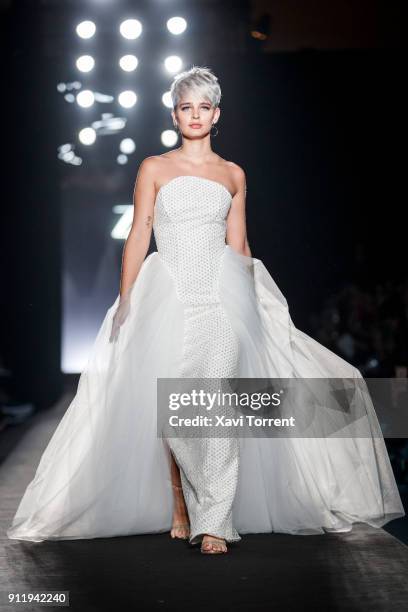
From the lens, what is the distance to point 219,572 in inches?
108

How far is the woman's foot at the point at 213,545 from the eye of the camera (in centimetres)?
298

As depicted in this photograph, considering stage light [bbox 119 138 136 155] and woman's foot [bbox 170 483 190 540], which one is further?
stage light [bbox 119 138 136 155]

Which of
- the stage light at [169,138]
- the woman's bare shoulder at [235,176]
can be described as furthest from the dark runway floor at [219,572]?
the stage light at [169,138]

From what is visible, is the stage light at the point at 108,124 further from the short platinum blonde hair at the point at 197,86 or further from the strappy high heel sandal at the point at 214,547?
the strappy high heel sandal at the point at 214,547

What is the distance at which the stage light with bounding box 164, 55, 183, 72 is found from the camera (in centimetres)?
763

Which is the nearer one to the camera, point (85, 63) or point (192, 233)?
point (192, 233)

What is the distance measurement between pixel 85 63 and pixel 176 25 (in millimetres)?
736

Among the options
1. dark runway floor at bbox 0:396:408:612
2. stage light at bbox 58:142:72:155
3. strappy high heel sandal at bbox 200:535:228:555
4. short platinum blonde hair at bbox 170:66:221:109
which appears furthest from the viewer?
stage light at bbox 58:142:72:155

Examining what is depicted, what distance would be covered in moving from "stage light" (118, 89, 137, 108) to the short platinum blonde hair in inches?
187

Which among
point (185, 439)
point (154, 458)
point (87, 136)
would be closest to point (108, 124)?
point (87, 136)

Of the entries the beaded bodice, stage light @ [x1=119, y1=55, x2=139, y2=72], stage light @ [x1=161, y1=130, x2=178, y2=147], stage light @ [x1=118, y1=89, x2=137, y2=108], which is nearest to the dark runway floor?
the beaded bodice

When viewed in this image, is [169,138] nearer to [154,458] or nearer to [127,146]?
[127,146]

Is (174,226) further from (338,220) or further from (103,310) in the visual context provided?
(103,310)

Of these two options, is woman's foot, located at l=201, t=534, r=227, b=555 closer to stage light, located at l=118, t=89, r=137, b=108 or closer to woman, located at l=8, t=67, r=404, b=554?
woman, located at l=8, t=67, r=404, b=554
